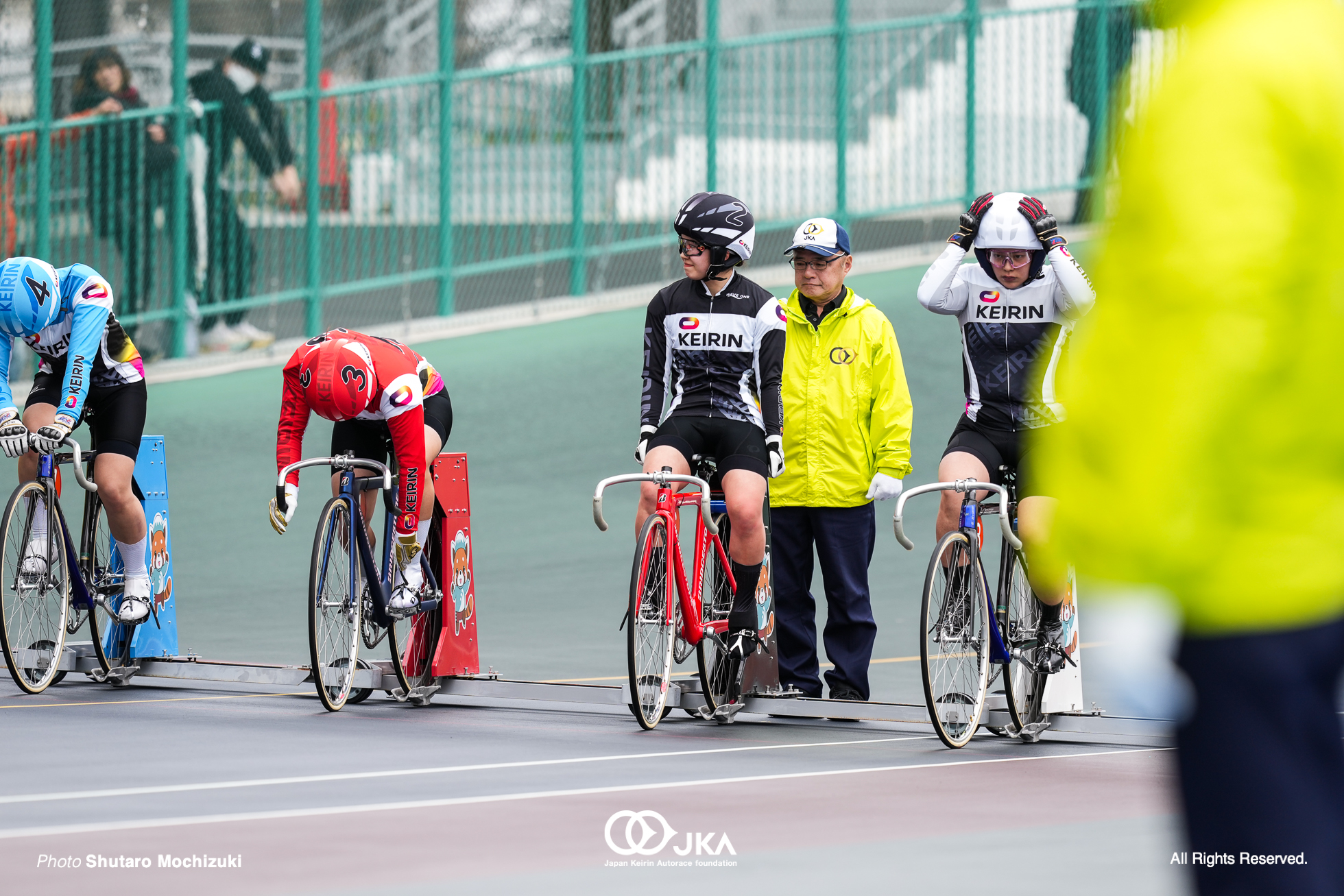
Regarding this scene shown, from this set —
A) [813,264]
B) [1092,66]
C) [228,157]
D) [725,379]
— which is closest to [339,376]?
[725,379]

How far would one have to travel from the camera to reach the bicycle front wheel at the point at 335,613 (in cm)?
821

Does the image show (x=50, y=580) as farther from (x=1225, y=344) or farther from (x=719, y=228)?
(x=1225, y=344)

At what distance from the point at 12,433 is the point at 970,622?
4.22 m

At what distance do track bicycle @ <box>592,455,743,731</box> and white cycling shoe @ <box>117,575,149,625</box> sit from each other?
98.3 inches

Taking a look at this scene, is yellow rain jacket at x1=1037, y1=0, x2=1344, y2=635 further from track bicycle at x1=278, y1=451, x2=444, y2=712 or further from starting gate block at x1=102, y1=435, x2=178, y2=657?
starting gate block at x1=102, y1=435, x2=178, y2=657

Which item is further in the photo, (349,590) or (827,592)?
(827,592)

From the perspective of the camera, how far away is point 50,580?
8.84 m

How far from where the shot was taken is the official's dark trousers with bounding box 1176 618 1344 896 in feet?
7.09

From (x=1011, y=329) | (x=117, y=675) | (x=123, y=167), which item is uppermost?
(x=123, y=167)

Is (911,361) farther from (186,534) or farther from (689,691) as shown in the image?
(689,691)

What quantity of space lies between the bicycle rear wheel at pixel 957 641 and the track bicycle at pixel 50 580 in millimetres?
3882

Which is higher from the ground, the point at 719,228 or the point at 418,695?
the point at 719,228

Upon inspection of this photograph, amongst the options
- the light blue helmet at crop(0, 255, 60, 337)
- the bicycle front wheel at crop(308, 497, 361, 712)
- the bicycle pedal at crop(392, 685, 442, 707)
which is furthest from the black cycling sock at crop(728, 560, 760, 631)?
the light blue helmet at crop(0, 255, 60, 337)

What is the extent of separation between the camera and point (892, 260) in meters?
18.5
